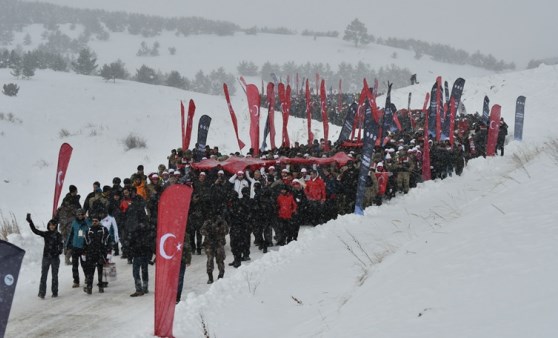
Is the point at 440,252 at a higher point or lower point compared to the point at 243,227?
higher

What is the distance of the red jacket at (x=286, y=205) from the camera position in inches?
510

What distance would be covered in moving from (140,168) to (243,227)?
437 cm

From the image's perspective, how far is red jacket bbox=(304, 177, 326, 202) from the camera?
1479 centimetres

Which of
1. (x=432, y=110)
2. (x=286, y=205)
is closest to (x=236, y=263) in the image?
(x=286, y=205)

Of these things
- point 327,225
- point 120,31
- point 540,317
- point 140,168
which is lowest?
point 327,225

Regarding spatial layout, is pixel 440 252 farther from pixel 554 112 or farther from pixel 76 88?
pixel 76 88

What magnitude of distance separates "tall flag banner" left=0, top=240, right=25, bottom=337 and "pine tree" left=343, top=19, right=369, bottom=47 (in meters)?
143

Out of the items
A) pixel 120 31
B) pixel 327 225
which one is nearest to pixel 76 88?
pixel 327 225

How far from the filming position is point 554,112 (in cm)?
3812

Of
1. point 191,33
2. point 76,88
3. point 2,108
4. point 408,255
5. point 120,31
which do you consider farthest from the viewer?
point 191,33

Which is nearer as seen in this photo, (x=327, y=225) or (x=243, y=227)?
(x=243, y=227)

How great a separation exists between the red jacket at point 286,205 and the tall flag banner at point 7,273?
761 cm

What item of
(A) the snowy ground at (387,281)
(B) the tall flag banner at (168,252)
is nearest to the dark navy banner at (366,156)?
(A) the snowy ground at (387,281)

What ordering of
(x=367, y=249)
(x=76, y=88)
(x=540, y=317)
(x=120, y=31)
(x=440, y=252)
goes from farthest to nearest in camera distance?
(x=120, y=31) → (x=76, y=88) → (x=367, y=249) → (x=440, y=252) → (x=540, y=317)
